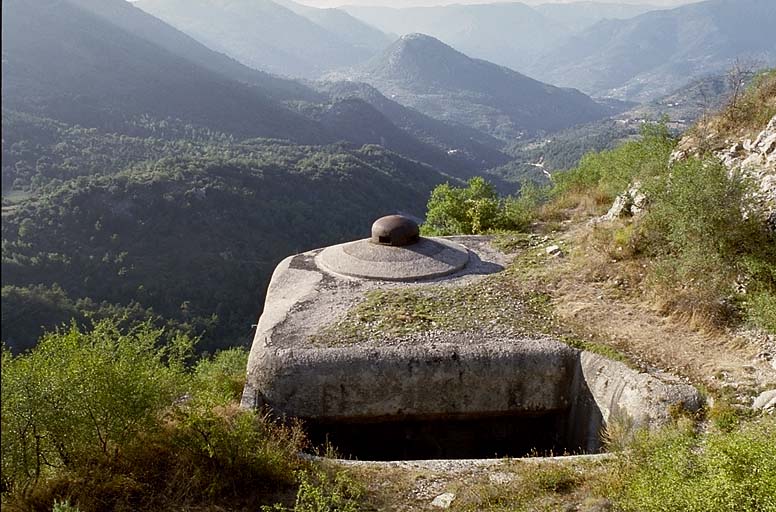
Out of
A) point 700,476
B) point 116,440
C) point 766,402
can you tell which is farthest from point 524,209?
point 116,440

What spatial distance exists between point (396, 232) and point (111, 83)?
109388 mm

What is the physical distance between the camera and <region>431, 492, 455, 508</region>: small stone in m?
6.23

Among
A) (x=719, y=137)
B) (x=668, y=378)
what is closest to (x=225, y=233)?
(x=719, y=137)

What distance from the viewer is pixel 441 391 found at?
341 inches

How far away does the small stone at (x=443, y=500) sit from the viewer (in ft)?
20.4

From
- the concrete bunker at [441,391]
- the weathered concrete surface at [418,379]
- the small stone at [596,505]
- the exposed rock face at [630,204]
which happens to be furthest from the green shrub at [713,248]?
the small stone at [596,505]

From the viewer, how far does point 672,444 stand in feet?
19.0

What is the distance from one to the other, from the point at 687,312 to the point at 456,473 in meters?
5.10

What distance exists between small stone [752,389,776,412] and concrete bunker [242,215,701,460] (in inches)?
39.0

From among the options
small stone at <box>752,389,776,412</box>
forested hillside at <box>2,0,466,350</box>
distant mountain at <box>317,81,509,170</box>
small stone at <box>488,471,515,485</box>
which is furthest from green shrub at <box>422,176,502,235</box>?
distant mountain at <box>317,81,509,170</box>

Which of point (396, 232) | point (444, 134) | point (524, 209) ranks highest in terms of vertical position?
point (444, 134)

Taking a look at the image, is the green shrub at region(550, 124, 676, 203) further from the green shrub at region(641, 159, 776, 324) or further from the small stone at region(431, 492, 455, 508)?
the small stone at region(431, 492, 455, 508)

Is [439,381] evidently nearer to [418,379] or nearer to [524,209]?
[418,379]

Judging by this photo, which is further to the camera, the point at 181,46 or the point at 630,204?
the point at 181,46
